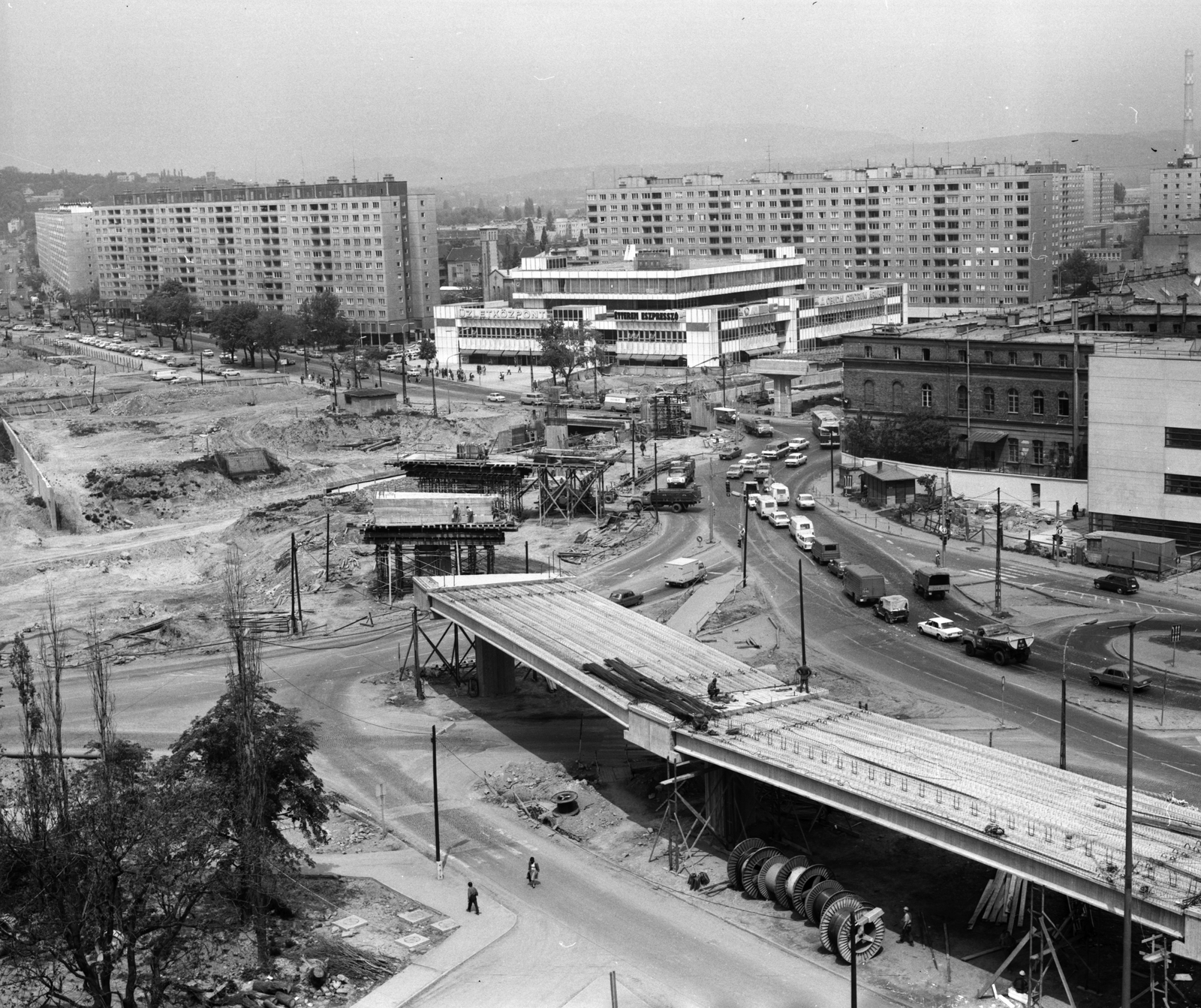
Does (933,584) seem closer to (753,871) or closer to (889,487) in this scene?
(889,487)

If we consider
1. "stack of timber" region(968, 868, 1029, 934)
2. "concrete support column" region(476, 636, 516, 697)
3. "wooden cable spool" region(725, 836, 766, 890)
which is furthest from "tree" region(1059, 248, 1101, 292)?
"stack of timber" region(968, 868, 1029, 934)

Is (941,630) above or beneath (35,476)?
beneath

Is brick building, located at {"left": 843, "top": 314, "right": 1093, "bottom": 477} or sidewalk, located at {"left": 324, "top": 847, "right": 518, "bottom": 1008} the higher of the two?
brick building, located at {"left": 843, "top": 314, "right": 1093, "bottom": 477}

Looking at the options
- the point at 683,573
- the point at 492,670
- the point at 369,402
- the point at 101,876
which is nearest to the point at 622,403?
the point at 369,402

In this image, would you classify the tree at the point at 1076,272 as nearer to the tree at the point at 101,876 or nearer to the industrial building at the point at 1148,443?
the industrial building at the point at 1148,443

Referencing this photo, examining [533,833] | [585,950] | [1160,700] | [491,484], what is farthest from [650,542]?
[585,950]

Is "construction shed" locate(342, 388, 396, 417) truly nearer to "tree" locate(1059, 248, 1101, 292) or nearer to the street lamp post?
the street lamp post
